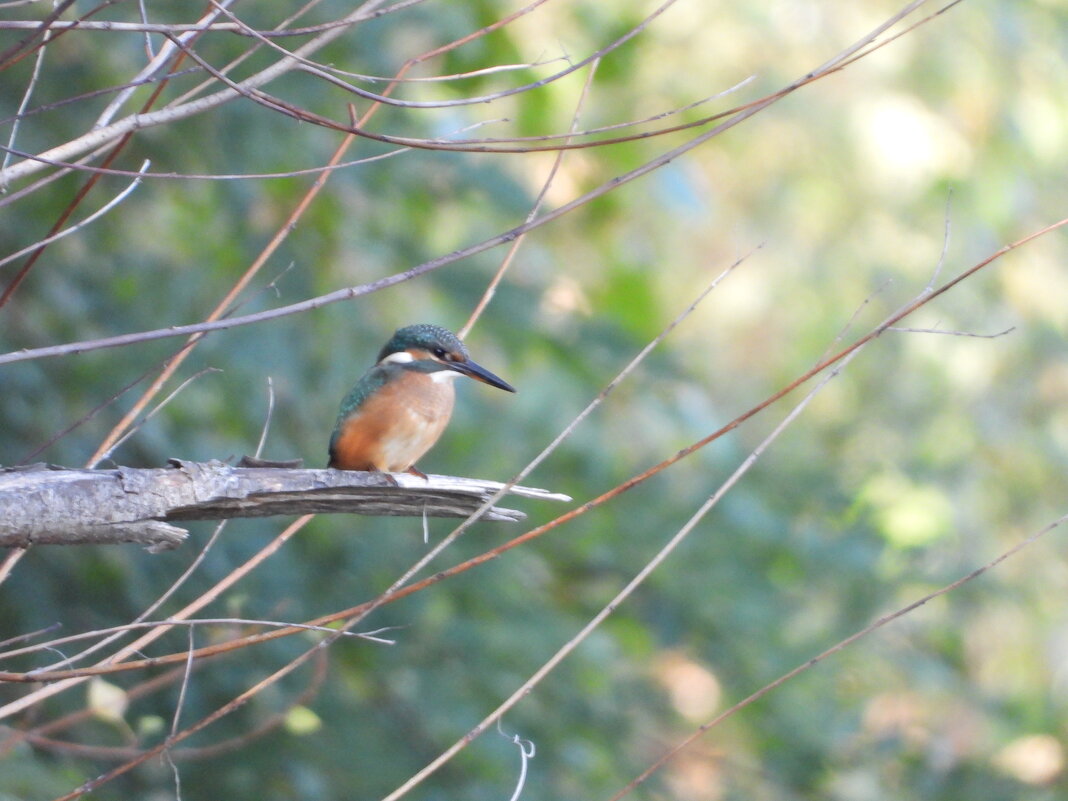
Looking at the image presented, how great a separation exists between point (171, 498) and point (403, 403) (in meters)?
1.07

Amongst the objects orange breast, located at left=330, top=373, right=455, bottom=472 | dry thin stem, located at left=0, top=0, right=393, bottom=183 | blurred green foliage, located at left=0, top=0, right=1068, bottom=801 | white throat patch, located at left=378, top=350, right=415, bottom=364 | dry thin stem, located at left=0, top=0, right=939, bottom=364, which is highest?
dry thin stem, located at left=0, top=0, right=393, bottom=183

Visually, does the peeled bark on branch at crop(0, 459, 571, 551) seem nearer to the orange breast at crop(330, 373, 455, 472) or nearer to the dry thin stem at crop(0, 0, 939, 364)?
the dry thin stem at crop(0, 0, 939, 364)

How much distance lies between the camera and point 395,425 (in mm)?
2600

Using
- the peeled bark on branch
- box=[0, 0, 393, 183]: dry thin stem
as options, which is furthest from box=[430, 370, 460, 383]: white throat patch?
box=[0, 0, 393, 183]: dry thin stem

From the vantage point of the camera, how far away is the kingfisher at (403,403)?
2609 millimetres

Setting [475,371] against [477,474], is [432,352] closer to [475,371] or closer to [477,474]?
[475,371]

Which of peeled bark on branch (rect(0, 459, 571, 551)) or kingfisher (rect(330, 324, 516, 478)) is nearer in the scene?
peeled bark on branch (rect(0, 459, 571, 551))

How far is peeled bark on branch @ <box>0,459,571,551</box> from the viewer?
145 centimetres

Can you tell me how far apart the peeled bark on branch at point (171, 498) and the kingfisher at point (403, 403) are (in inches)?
31.9

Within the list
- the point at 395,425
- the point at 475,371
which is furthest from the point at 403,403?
the point at 475,371

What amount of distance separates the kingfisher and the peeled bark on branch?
81 cm

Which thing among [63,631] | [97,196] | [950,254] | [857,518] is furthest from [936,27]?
[63,631]

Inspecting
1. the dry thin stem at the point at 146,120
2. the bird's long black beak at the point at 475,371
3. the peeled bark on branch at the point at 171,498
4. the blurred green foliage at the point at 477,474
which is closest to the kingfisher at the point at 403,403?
the bird's long black beak at the point at 475,371

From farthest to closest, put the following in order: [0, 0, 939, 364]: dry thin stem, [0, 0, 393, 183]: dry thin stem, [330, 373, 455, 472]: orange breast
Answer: [330, 373, 455, 472]: orange breast, [0, 0, 393, 183]: dry thin stem, [0, 0, 939, 364]: dry thin stem
